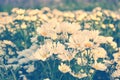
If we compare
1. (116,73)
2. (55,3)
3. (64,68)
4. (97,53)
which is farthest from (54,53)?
(55,3)

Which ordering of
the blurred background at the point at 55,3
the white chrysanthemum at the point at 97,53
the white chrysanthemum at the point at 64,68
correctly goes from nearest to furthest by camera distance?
1. the white chrysanthemum at the point at 64,68
2. the white chrysanthemum at the point at 97,53
3. the blurred background at the point at 55,3

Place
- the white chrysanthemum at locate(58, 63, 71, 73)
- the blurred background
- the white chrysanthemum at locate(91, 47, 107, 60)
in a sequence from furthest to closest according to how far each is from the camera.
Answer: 1. the blurred background
2. the white chrysanthemum at locate(91, 47, 107, 60)
3. the white chrysanthemum at locate(58, 63, 71, 73)

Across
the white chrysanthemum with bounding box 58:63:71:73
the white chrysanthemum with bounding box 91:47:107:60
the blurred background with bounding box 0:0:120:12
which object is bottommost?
the white chrysanthemum with bounding box 58:63:71:73

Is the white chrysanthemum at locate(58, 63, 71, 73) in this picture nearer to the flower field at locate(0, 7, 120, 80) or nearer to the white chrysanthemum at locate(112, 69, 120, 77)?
the flower field at locate(0, 7, 120, 80)

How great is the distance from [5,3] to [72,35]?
8835 mm

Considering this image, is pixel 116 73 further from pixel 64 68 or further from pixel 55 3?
pixel 55 3

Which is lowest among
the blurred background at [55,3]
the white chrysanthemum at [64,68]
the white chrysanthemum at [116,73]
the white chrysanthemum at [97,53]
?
the white chrysanthemum at [116,73]

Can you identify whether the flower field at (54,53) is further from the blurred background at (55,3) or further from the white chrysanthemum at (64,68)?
the blurred background at (55,3)

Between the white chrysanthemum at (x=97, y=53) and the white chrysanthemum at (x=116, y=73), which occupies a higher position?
the white chrysanthemum at (x=97, y=53)

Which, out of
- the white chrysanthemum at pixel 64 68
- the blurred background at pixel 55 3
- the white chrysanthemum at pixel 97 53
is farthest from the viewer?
the blurred background at pixel 55 3

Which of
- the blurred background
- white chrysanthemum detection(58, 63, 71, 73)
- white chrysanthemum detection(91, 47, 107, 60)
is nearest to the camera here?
white chrysanthemum detection(58, 63, 71, 73)

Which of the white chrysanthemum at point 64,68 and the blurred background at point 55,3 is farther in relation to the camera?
the blurred background at point 55,3

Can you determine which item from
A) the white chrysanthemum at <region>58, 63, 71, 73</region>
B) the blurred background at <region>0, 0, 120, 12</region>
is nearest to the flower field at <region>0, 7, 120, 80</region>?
the white chrysanthemum at <region>58, 63, 71, 73</region>

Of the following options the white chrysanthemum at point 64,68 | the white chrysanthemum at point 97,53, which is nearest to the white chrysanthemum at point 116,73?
the white chrysanthemum at point 97,53
